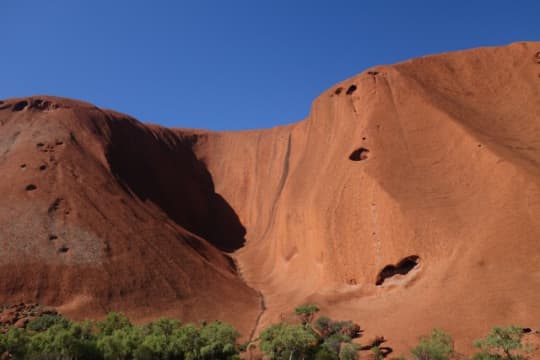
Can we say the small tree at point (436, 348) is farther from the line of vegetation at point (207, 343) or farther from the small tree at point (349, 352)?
the small tree at point (349, 352)

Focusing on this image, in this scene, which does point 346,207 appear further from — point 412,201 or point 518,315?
point 518,315

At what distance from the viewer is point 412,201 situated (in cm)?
2664


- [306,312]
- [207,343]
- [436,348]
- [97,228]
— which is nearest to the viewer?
[436,348]

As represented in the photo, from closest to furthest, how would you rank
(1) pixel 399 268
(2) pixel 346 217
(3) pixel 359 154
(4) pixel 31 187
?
1. (1) pixel 399 268
2. (2) pixel 346 217
3. (3) pixel 359 154
4. (4) pixel 31 187

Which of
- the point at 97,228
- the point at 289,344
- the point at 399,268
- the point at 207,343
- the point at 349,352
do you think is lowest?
the point at 207,343

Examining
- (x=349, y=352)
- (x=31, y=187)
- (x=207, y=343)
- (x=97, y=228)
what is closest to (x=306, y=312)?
(x=349, y=352)

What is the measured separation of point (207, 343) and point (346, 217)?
12772 millimetres

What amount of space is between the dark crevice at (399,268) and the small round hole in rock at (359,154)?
8.46 metres

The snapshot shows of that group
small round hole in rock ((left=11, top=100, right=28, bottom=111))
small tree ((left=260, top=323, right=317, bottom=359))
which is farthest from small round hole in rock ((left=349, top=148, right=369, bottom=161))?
small round hole in rock ((left=11, top=100, right=28, bottom=111))

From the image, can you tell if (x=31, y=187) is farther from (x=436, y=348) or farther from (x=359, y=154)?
(x=436, y=348)

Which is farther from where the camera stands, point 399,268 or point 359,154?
point 359,154

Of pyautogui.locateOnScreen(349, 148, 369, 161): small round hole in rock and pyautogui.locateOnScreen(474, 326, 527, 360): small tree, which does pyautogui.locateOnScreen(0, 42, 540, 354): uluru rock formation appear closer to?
pyautogui.locateOnScreen(349, 148, 369, 161): small round hole in rock

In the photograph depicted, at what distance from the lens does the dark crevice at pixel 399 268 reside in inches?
983

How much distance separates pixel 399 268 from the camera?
83.4ft
